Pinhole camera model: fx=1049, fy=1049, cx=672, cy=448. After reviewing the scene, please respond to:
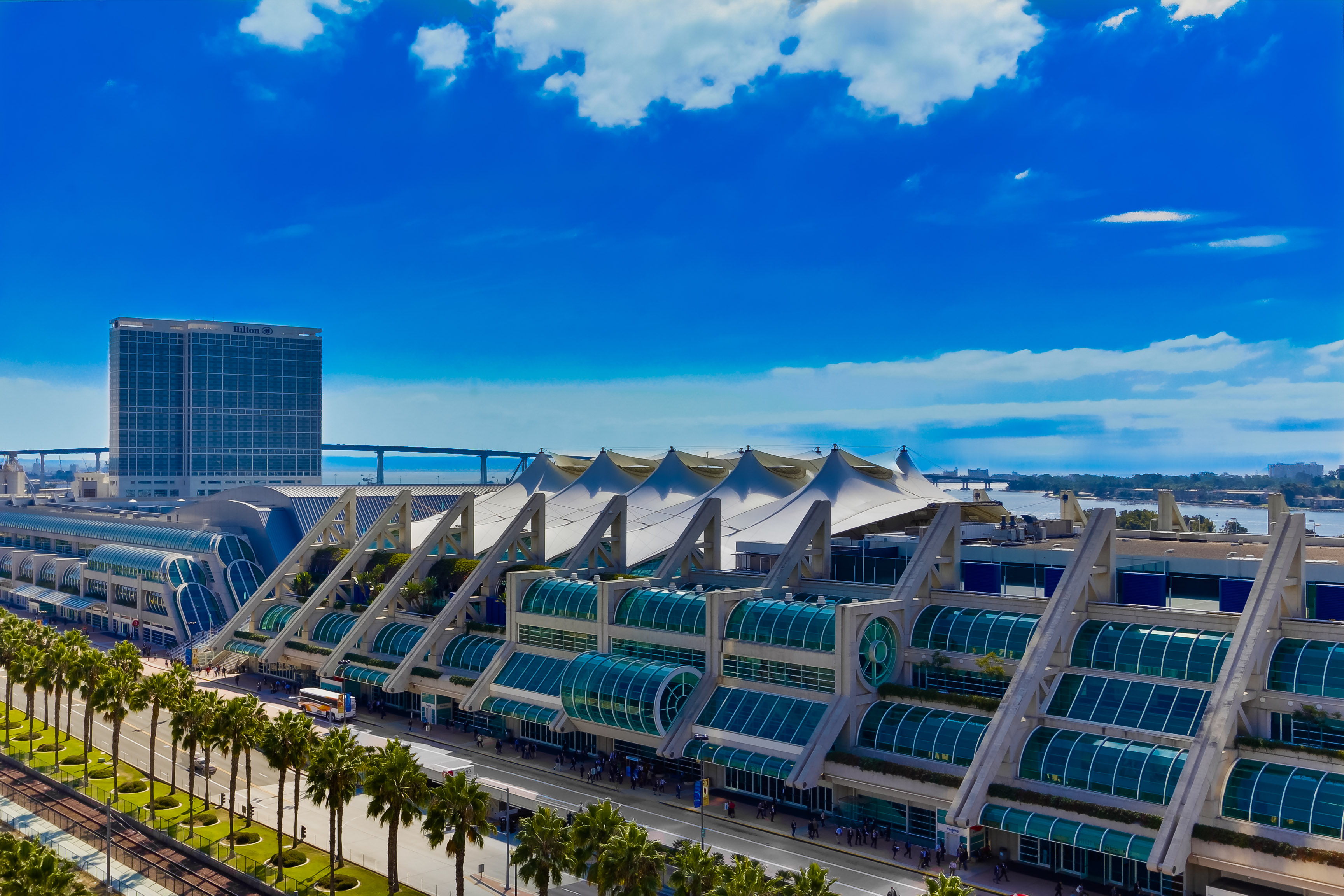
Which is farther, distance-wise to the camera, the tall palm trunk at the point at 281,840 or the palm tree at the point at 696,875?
the tall palm trunk at the point at 281,840

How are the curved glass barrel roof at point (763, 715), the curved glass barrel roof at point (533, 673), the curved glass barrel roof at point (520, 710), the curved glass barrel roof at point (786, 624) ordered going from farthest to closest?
the curved glass barrel roof at point (533, 673), the curved glass barrel roof at point (520, 710), the curved glass barrel roof at point (786, 624), the curved glass barrel roof at point (763, 715)

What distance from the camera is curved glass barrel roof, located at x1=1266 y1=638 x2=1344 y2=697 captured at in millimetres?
59688

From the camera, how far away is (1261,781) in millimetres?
56812

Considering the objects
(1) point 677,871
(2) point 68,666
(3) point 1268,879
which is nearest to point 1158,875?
(3) point 1268,879

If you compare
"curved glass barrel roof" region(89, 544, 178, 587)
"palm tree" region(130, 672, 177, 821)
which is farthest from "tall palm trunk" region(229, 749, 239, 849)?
"curved glass barrel roof" region(89, 544, 178, 587)

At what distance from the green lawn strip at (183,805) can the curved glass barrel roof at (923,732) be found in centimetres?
3159

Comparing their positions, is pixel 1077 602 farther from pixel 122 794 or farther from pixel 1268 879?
pixel 122 794

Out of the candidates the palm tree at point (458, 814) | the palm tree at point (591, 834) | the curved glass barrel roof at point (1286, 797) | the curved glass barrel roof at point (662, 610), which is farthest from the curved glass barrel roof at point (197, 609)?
the curved glass barrel roof at point (1286, 797)

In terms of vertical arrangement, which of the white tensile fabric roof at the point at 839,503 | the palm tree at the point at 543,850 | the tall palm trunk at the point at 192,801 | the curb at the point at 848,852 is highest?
the white tensile fabric roof at the point at 839,503

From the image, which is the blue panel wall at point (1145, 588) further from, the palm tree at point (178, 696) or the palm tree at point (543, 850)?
the palm tree at point (178, 696)

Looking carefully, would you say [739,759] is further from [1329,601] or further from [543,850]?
[1329,601]

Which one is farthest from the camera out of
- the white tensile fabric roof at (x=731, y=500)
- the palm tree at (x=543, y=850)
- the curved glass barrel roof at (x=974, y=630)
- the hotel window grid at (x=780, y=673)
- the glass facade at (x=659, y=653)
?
the white tensile fabric roof at (x=731, y=500)

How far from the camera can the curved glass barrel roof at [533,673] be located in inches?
3546

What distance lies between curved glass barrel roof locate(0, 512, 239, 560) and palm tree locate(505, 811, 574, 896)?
4238 inches
